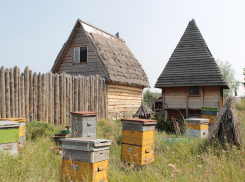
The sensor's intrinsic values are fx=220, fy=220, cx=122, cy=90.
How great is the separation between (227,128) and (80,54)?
39.1 feet

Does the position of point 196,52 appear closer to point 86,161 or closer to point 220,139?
point 220,139

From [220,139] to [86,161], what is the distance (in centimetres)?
429

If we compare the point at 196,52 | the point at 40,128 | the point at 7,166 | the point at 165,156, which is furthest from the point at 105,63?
the point at 7,166

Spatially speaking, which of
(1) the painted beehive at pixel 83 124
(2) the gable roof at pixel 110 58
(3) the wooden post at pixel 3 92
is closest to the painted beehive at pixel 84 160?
(1) the painted beehive at pixel 83 124

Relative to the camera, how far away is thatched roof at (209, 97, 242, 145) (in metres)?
6.12

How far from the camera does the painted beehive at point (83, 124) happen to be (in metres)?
6.82

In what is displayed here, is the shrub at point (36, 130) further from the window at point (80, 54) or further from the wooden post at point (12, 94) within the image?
the window at point (80, 54)

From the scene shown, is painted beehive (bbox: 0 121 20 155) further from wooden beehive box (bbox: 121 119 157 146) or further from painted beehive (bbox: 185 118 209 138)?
painted beehive (bbox: 185 118 209 138)

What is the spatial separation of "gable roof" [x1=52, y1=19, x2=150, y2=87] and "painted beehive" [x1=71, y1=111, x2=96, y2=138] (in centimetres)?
678

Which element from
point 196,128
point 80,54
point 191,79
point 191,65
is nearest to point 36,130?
point 196,128

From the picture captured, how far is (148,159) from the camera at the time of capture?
5312 mm

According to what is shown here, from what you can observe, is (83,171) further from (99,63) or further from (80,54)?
(80,54)

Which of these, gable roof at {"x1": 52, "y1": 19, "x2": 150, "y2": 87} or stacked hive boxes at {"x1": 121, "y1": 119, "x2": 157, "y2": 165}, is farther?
gable roof at {"x1": 52, "y1": 19, "x2": 150, "y2": 87}

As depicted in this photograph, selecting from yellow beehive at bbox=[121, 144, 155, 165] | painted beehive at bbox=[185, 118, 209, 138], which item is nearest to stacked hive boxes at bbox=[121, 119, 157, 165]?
yellow beehive at bbox=[121, 144, 155, 165]
